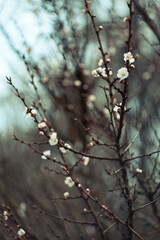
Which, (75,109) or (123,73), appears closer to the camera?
(123,73)

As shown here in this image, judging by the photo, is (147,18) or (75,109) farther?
(75,109)

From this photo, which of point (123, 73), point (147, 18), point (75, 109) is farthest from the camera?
point (75, 109)

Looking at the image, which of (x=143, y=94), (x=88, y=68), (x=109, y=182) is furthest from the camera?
(x=143, y=94)

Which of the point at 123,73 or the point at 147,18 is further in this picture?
the point at 147,18

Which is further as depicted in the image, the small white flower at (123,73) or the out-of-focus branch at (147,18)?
the out-of-focus branch at (147,18)

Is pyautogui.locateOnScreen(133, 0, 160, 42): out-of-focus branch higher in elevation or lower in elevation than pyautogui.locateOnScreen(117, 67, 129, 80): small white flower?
higher

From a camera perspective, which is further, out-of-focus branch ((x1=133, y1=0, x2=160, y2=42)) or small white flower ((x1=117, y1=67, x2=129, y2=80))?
out-of-focus branch ((x1=133, y1=0, x2=160, y2=42))

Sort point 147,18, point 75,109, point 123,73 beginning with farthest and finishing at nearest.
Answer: point 75,109 < point 147,18 < point 123,73

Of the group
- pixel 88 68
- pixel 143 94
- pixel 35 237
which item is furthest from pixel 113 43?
pixel 35 237

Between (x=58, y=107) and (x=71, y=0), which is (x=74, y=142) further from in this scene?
(x=71, y=0)

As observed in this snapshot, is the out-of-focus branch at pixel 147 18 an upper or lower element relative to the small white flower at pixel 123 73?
upper

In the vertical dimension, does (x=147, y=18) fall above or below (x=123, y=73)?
above
